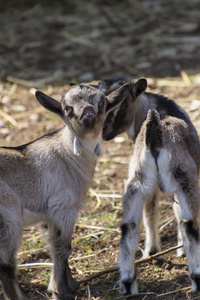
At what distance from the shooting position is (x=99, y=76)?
8.91m

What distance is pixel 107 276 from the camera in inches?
186

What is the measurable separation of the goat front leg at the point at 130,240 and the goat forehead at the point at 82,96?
85 centimetres

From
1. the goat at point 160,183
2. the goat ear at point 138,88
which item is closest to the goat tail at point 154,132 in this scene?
the goat at point 160,183

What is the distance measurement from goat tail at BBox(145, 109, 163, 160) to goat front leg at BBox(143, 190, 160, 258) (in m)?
0.85

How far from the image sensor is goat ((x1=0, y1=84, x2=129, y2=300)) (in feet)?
14.0

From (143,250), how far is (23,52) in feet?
19.9

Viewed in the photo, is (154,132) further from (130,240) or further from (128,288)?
(128,288)

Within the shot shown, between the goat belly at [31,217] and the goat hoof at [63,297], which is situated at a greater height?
the goat belly at [31,217]

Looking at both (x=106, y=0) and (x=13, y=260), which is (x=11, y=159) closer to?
(x=13, y=260)

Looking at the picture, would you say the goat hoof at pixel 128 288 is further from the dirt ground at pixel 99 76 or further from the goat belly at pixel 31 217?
the goat belly at pixel 31 217

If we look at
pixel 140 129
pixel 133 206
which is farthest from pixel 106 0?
pixel 133 206

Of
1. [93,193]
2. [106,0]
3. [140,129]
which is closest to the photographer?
[140,129]

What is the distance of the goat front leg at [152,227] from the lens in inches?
196

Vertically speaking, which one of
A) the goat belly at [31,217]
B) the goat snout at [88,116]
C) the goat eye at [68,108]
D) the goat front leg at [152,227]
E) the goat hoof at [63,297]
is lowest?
the goat hoof at [63,297]
